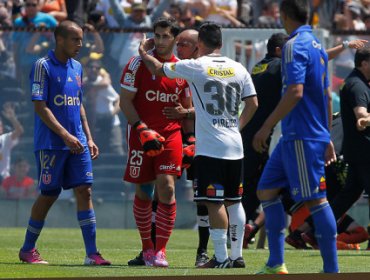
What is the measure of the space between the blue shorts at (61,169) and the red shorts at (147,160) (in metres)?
0.40

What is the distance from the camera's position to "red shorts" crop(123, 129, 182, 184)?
10914mm

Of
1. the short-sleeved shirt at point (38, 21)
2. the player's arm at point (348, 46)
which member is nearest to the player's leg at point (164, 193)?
the player's arm at point (348, 46)

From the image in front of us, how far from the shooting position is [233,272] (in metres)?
9.82

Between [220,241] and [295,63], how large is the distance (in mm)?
1915

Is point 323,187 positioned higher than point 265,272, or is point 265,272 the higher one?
point 323,187

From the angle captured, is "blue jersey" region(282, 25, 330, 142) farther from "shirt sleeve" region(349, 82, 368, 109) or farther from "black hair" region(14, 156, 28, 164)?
"black hair" region(14, 156, 28, 164)

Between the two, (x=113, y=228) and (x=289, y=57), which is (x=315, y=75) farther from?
(x=113, y=228)

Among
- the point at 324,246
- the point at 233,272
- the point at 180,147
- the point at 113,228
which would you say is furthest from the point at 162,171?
the point at 113,228

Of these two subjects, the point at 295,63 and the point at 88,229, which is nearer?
the point at 295,63

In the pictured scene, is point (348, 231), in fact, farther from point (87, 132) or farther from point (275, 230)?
point (275, 230)

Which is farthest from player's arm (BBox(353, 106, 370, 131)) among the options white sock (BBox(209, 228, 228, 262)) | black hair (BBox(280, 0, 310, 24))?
black hair (BBox(280, 0, 310, 24))

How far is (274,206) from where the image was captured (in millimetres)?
9469

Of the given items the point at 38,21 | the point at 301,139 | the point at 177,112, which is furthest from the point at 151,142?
the point at 38,21

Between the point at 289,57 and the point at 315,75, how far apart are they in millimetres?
286
